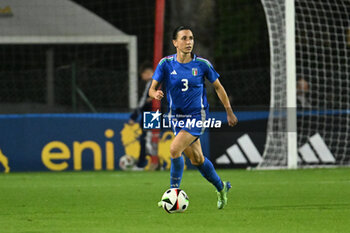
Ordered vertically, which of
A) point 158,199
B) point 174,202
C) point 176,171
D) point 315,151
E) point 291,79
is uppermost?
point 176,171

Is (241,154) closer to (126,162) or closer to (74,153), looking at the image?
(126,162)

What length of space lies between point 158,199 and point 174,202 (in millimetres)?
1742

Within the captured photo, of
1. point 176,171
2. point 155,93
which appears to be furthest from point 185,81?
point 176,171

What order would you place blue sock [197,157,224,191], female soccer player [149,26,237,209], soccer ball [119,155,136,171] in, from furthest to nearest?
soccer ball [119,155,136,171]
blue sock [197,157,224,191]
female soccer player [149,26,237,209]

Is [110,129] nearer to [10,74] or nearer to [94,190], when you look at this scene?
[10,74]

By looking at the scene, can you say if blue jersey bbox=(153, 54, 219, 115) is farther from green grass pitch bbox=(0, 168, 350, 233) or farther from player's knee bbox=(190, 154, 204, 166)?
green grass pitch bbox=(0, 168, 350, 233)

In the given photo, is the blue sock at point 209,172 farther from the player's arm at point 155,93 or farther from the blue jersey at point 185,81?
the player's arm at point 155,93

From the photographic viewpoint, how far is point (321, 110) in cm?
1548

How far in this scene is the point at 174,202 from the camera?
825cm

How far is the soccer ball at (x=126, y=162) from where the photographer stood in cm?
1521

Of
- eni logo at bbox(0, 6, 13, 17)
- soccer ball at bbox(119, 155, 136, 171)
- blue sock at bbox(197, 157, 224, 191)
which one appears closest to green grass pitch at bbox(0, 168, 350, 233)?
blue sock at bbox(197, 157, 224, 191)

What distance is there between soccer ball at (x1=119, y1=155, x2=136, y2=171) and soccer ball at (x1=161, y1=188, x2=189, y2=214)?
692 cm

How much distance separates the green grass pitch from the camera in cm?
739

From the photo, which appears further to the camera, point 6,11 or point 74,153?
point 6,11
